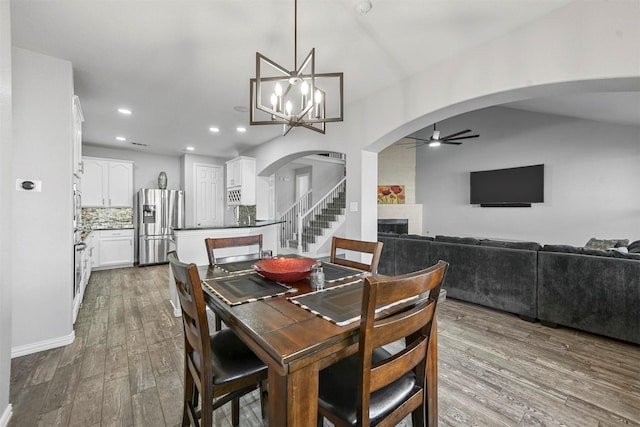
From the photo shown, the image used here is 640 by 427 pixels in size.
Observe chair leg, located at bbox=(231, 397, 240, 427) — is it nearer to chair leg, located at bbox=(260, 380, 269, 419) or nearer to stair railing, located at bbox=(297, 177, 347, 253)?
chair leg, located at bbox=(260, 380, 269, 419)

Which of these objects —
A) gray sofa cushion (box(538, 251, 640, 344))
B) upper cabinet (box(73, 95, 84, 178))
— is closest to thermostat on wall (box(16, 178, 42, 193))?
upper cabinet (box(73, 95, 84, 178))

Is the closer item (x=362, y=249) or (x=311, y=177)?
(x=362, y=249)

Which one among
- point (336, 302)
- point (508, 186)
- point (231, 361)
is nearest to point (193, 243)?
point (231, 361)

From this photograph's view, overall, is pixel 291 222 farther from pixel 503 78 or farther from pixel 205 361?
pixel 205 361

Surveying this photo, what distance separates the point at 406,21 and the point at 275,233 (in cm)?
359

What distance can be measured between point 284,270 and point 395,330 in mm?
884

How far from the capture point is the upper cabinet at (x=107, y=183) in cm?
550

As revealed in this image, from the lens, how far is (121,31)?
7.13ft

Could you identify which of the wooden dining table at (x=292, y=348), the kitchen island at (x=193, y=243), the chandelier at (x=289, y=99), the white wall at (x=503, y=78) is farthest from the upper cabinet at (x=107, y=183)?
the wooden dining table at (x=292, y=348)

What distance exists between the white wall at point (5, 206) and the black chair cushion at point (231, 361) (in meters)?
1.24

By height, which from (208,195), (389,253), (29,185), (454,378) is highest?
(208,195)

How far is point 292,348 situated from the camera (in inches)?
34.5

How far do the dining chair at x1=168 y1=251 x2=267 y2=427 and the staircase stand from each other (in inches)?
167

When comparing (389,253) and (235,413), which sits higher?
(389,253)
